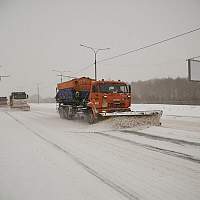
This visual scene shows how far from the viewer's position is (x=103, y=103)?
677 inches

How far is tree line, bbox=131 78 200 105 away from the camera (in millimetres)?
89875

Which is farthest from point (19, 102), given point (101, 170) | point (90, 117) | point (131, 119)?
point (101, 170)

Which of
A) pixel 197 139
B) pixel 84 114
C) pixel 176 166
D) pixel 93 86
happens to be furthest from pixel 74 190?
pixel 84 114

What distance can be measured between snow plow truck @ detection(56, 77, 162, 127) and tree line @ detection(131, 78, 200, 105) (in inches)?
2670

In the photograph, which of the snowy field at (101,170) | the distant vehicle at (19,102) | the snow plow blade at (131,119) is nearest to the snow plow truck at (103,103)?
the snow plow blade at (131,119)

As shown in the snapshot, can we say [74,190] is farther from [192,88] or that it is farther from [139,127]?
[192,88]

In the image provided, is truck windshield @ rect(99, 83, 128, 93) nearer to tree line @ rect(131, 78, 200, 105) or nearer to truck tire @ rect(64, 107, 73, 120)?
truck tire @ rect(64, 107, 73, 120)

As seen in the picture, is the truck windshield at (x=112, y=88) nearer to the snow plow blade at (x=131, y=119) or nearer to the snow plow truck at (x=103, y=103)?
the snow plow truck at (x=103, y=103)

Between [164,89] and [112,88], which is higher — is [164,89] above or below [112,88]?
above

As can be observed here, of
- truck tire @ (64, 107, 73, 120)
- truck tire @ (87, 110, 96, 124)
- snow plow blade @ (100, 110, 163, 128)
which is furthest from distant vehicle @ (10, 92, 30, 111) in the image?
snow plow blade @ (100, 110, 163, 128)

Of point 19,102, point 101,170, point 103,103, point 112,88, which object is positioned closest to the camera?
point 101,170

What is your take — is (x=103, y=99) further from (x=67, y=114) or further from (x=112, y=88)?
(x=67, y=114)

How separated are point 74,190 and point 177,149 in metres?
4.79

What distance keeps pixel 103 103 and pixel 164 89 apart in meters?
94.1
